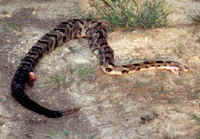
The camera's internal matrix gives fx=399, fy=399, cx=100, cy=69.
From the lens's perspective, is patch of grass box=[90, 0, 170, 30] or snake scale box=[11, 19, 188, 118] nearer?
snake scale box=[11, 19, 188, 118]

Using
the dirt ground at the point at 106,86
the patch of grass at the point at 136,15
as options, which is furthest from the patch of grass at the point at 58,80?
the patch of grass at the point at 136,15

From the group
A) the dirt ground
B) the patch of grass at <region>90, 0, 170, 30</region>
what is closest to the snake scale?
the dirt ground

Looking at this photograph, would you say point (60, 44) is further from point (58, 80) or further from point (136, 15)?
point (136, 15)

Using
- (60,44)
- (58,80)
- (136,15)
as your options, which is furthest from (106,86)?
(136,15)

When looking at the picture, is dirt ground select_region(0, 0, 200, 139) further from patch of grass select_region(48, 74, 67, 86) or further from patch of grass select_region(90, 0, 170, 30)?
patch of grass select_region(90, 0, 170, 30)

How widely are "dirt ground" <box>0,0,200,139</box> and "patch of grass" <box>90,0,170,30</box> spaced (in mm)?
184

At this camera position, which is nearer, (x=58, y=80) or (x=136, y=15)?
(x=58, y=80)

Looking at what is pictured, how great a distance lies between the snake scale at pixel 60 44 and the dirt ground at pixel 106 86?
118mm

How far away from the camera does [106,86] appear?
22.7 feet

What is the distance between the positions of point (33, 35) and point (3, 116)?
9.67 ft

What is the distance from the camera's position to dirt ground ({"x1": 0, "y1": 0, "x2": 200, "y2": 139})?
5852 mm

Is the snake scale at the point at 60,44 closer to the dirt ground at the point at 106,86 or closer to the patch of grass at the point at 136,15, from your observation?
the dirt ground at the point at 106,86

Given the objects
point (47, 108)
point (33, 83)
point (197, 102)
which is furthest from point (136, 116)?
point (33, 83)

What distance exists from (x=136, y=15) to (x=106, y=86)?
245 centimetres
